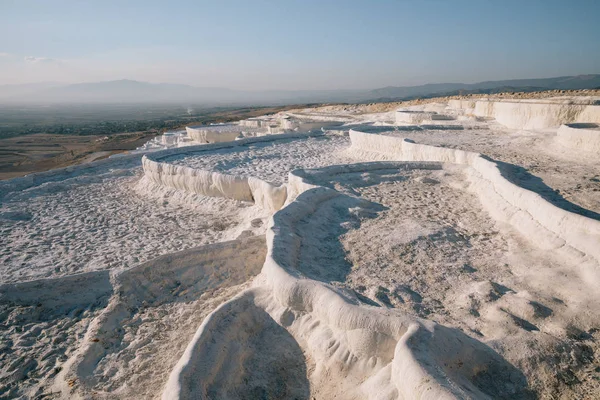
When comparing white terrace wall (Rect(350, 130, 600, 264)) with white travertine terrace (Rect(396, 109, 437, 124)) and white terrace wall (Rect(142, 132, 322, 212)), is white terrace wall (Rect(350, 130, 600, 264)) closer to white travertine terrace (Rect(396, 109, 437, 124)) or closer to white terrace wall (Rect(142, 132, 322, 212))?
white terrace wall (Rect(142, 132, 322, 212))

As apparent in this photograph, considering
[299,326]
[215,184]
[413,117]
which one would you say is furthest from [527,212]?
[413,117]

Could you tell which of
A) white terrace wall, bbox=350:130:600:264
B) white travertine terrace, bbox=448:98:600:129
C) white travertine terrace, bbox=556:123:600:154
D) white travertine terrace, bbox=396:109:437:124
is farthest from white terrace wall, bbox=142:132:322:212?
white travertine terrace, bbox=396:109:437:124

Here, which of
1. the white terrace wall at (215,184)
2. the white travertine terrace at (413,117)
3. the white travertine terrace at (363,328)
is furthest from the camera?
the white travertine terrace at (413,117)

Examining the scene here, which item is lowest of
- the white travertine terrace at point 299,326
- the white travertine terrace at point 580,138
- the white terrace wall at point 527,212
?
the white travertine terrace at point 299,326

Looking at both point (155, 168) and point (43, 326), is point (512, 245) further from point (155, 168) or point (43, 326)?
point (155, 168)

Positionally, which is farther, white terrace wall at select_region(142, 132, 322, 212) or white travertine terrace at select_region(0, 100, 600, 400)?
white terrace wall at select_region(142, 132, 322, 212)

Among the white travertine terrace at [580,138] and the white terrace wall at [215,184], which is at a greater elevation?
the white travertine terrace at [580,138]

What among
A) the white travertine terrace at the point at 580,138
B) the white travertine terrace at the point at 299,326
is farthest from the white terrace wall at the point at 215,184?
the white travertine terrace at the point at 580,138

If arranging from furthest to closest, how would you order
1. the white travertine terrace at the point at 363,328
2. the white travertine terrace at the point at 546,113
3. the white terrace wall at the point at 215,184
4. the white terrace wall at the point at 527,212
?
the white travertine terrace at the point at 546,113
the white terrace wall at the point at 215,184
the white terrace wall at the point at 527,212
the white travertine terrace at the point at 363,328

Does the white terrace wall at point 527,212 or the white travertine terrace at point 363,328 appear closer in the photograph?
the white travertine terrace at point 363,328

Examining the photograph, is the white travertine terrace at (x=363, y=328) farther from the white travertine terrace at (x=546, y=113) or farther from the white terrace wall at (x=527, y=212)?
the white travertine terrace at (x=546, y=113)
